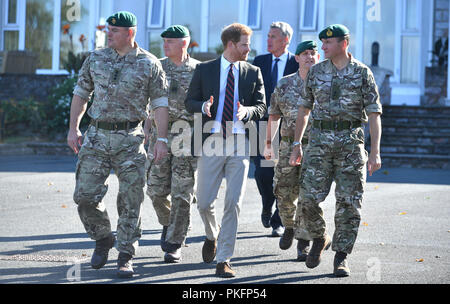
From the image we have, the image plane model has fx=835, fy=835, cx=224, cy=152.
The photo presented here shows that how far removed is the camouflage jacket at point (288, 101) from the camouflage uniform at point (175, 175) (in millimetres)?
899

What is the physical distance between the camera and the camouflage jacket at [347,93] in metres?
6.97

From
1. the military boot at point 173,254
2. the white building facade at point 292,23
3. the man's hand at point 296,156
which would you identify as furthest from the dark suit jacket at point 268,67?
the white building facade at point 292,23

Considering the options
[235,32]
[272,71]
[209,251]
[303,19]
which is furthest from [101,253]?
[303,19]

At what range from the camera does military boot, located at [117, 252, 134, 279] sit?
6738mm

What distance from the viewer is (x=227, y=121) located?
6945 millimetres

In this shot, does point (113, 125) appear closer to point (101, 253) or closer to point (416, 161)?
point (101, 253)

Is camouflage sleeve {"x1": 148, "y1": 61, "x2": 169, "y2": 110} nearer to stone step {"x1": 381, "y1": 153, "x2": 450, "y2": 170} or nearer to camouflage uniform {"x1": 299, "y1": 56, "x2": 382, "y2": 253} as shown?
camouflage uniform {"x1": 299, "y1": 56, "x2": 382, "y2": 253}

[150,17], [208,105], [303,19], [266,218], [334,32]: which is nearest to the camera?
[208,105]

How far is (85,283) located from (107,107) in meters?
1.46

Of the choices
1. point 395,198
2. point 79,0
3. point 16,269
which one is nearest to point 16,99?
point 79,0

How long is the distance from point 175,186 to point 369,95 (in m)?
2.03
